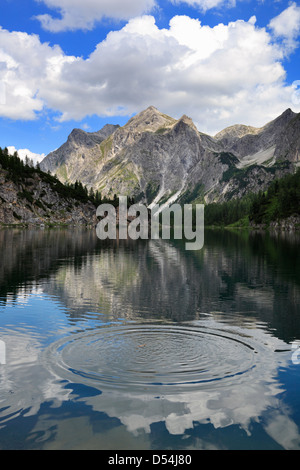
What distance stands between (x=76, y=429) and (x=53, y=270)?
5265 cm

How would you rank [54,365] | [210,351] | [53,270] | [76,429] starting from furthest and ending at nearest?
[53,270], [210,351], [54,365], [76,429]

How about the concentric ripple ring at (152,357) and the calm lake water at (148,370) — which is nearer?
the calm lake water at (148,370)

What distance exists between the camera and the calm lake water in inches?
595

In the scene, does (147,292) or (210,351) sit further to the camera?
(147,292)

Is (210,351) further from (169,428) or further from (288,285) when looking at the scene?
(288,285)

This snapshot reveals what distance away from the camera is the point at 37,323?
3262 cm

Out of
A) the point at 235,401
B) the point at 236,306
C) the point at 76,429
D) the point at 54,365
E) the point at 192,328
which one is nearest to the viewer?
the point at 76,429

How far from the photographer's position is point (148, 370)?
21.2 metres

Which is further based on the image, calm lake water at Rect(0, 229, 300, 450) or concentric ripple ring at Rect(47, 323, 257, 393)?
concentric ripple ring at Rect(47, 323, 257, 393)

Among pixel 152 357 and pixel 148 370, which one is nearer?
pixel 148 370

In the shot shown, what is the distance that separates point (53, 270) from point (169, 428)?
53674mm

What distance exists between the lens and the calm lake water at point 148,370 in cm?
1512
